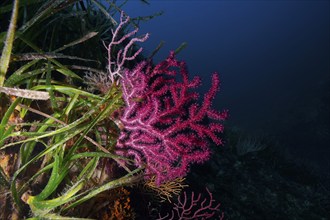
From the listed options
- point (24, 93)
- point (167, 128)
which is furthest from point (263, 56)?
point (24, 93)

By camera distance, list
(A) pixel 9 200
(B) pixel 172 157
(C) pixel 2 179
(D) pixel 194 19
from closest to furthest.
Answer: (C) pixel 2 179 < (A) pixel 9 200 < (B) pixel 172 157 < (D) pixel 194 19

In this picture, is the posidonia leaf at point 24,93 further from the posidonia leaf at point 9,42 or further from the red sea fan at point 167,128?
the red sea fan at point 167,128

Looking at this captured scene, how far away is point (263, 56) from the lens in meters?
86.2

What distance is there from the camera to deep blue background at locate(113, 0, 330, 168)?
22641 millimetres

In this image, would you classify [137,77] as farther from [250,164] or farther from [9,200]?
[250,164]

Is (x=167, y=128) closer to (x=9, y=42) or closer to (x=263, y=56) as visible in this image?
(x=9, y=42)

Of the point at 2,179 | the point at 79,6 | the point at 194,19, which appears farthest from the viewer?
the point at 194,19

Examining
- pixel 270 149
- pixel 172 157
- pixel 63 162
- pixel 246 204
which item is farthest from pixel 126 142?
pixel 270 149

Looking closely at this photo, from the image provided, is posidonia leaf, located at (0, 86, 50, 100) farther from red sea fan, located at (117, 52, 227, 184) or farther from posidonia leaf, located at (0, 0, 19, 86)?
red sea fan, located at (117, 52, 227, 184)

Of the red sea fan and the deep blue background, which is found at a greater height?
the deep blue background

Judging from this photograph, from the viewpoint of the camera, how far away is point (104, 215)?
102 inches

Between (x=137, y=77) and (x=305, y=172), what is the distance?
672 cm

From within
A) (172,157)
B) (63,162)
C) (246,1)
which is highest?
(246,1)

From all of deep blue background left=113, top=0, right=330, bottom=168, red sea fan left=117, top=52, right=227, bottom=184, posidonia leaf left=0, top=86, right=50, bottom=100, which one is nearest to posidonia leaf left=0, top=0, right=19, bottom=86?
posidonia leaf left=0, top=86, right=50, bottom=100
